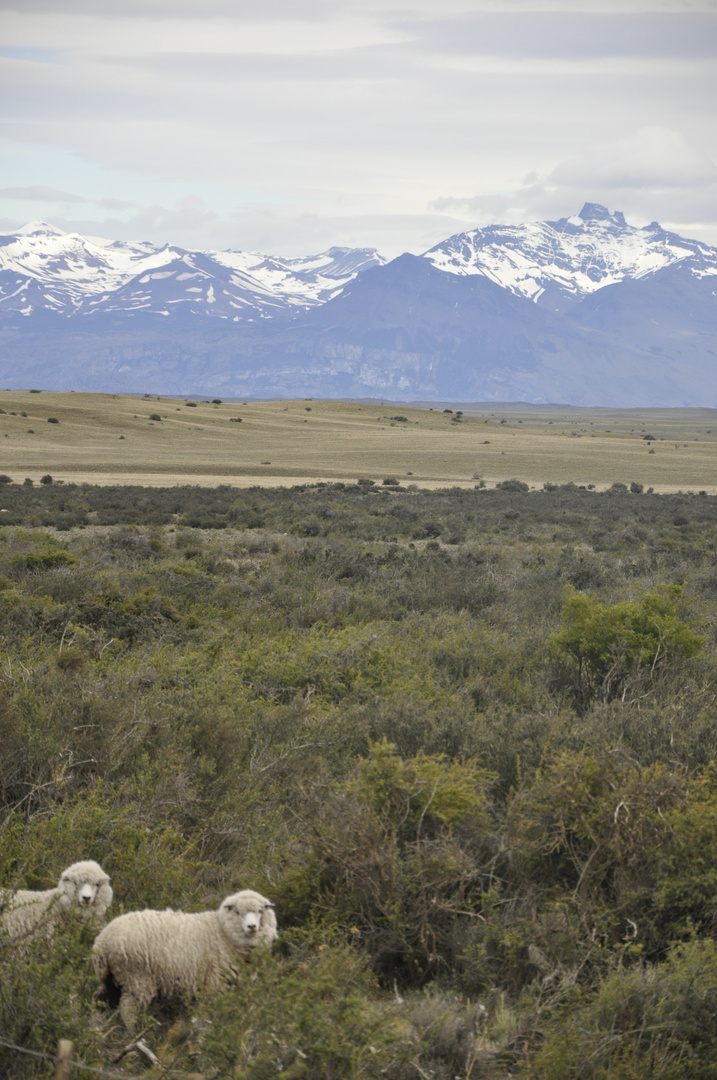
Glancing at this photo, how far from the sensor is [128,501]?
32.1m

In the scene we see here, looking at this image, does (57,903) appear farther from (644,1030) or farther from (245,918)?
(644,1030)

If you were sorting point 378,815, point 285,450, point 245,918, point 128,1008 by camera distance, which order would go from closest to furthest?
point 128,1008, point 245,918, point 378,815, point 285,450

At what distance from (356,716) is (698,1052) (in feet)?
16.1

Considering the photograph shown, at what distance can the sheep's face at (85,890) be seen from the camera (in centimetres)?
444

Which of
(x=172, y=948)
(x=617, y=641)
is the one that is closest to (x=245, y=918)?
(x=172, y=948)

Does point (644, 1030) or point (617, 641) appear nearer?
point (644, 1030)

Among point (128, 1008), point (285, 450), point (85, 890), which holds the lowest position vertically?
point (128, 1008)

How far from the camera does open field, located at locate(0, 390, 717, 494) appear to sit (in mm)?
54125

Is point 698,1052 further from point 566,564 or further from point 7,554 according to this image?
point 566,564

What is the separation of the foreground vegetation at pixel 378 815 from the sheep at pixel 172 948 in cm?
14

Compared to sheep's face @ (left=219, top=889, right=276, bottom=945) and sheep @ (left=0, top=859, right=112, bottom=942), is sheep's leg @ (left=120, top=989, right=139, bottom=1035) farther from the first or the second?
sheep's face @ (left=219, top=889, right=276, bottom=945)

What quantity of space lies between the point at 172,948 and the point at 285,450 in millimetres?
67360

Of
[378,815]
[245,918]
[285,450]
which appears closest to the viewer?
[245,918]

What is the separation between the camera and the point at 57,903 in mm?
4441
